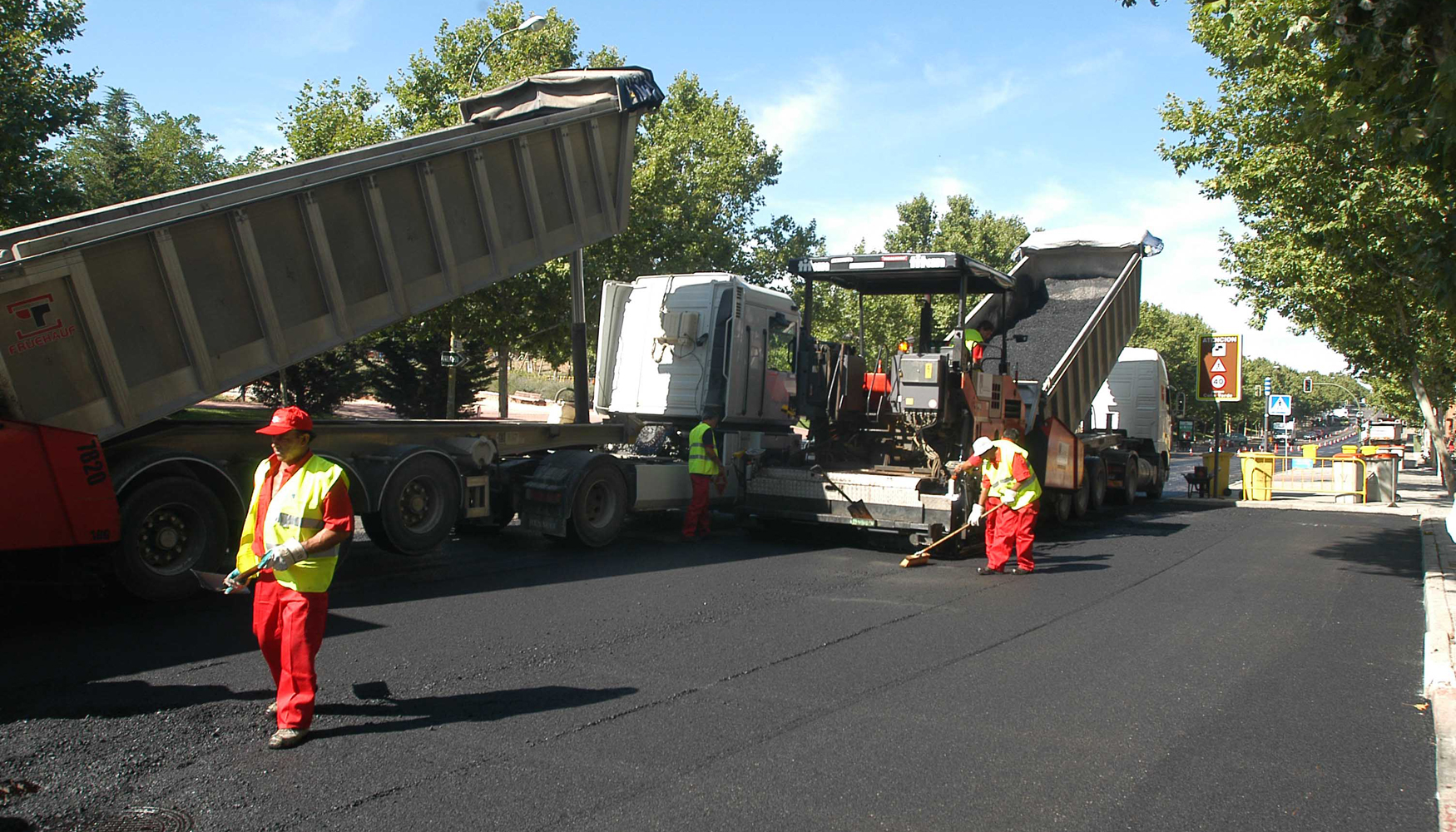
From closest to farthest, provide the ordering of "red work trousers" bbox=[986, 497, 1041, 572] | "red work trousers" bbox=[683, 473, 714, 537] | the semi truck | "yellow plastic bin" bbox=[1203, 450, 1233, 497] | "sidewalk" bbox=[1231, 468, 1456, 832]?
"sidewalk" bbox=[1231, 468, 1456, 832] → the semi truck → "red work trousers" bbox=[986, 497, 1041, 572] → "red work trousers" bbox=[683, 473, 714, 537] → "yellow plastic bin" bbox=[1203, 450, 1233, 497]

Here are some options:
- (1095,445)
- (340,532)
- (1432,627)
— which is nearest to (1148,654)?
(1432,627)

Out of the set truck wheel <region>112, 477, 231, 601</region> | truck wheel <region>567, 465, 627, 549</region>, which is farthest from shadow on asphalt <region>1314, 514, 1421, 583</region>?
truck wheel <region>112, 477, 231, 601</region>

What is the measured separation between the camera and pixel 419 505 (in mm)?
8875

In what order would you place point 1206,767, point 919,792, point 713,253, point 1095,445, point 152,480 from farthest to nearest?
point 713,253 < point 1095,445 < point 152,480 < point 1206,767 < point 919,792

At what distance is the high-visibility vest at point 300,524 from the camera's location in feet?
14.8

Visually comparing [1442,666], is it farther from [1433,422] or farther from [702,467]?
[1433,422]

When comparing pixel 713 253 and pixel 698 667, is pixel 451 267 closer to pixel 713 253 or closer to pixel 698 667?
pixel 698 667

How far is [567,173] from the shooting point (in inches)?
383

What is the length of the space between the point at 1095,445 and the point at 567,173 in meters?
9.91

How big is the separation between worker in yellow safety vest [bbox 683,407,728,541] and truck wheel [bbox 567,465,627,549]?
0.82 metres

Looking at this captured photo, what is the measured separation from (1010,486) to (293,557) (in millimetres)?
6689

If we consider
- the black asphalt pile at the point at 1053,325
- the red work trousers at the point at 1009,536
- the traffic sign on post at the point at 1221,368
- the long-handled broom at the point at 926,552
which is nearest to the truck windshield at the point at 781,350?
the black asphalt pile at the point at 1053,325

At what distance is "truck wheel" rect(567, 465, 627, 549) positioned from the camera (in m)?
10.0

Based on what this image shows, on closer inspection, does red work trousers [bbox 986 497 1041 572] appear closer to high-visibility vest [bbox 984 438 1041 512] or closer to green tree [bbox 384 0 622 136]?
high-visibility vest [bbox 984 438 1041 512]
